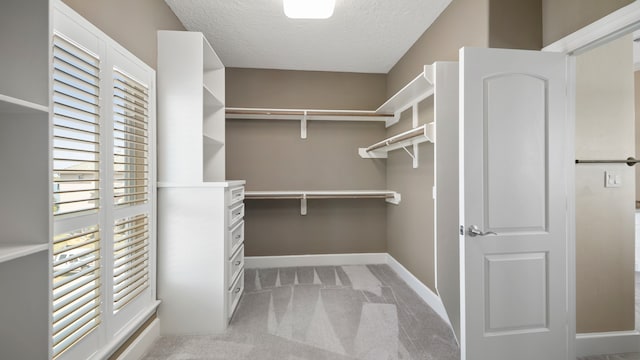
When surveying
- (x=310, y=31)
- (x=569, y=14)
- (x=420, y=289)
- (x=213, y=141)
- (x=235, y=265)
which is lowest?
(x=420, y=289)

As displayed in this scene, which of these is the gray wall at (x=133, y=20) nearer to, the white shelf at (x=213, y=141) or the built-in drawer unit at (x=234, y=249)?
the white shelf at (x=213, y=141)

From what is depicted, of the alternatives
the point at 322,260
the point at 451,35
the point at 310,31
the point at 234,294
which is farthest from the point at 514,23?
the point at 322,260

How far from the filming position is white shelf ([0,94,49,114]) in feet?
2.55

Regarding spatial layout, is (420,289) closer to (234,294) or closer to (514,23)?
(234,294)

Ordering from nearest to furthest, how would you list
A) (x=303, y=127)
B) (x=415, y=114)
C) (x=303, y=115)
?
(x=415, y=114), (x=303, y=115), (x=303, y=127)

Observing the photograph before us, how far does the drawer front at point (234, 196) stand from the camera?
2.19m

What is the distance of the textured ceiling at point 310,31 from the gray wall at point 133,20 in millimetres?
213

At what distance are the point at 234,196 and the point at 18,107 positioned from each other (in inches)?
62.6

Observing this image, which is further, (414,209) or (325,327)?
(414,209)

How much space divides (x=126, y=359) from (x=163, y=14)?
2.41 m

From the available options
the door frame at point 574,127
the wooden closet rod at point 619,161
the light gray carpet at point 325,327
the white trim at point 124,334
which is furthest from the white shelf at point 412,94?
the white trim at point 124,334

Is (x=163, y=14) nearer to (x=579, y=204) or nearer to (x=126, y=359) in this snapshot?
(x=126, y=359)

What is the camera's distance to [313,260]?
11.9 feet

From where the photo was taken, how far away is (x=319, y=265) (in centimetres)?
361
